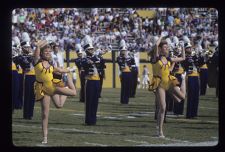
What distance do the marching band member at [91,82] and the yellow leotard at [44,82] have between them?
73.7 inches

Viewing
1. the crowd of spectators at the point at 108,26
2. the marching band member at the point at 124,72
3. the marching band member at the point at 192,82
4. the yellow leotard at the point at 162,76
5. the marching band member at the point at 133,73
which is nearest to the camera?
the yellow leotard at the point at 162,76

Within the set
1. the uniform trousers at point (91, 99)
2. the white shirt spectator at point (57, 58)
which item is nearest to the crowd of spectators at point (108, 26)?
the white shirt spectator at point (57, 58)

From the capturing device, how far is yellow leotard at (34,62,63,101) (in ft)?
32.2

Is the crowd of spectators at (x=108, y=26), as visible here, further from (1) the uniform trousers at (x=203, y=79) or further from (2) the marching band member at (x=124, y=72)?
(1) the uniform trousers at (x=203, y=79)

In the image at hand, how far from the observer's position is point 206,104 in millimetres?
14930

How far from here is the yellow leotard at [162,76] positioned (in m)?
10.6

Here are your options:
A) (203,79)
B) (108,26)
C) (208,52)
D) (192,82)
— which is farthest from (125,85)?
(192,82)

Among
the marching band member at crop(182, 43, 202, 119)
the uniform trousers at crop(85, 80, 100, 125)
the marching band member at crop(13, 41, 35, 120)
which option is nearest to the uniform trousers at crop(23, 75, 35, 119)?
the marching band member at crop(13, 41, 35, 120)

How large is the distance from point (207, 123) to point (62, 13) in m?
6.55

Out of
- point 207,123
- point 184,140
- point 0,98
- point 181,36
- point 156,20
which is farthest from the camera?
point 156,20

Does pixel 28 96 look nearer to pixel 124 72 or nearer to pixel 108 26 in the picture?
pixel 124 72

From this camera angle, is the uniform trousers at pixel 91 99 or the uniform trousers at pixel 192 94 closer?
the uniform trousers at pixel 91 99
